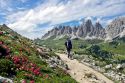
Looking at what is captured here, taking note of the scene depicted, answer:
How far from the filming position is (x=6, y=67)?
25.9m

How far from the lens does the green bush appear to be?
83.0 ft

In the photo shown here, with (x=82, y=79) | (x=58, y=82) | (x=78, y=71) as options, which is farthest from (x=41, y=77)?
(x=78, y=71)

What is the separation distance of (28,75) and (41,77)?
185 cm

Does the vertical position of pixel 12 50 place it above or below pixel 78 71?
above

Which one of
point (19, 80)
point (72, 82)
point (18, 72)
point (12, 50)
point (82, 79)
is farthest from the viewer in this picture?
point (82, 79)

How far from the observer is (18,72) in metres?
26.6

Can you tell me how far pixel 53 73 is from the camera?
1222 inches

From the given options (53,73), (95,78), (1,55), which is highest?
(1,55)

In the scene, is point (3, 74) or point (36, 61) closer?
point (3, 74)

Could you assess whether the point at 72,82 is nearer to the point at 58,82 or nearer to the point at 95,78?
the point at 58,82

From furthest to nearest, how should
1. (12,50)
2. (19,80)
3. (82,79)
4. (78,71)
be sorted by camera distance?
1. (78,71)
2. (82,79)
3. (12,50)
4. (19,80)

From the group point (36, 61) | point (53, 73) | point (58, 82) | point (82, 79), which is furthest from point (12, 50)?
point (82, 79)

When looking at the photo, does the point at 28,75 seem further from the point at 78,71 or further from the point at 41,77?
the point at 78,71

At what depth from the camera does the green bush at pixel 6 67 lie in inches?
996
